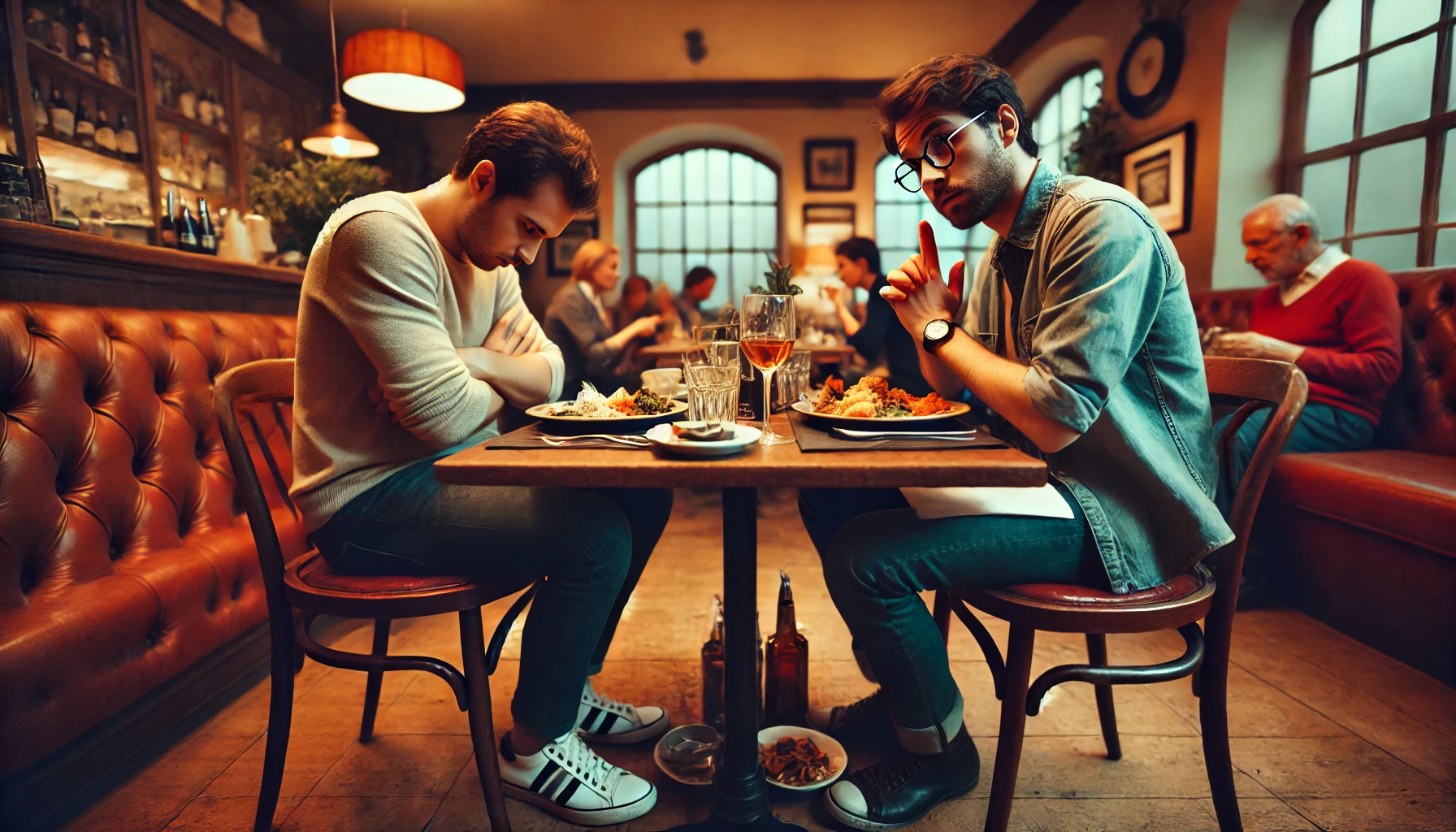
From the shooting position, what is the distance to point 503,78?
20.6 ft

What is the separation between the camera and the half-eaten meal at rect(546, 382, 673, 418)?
111cm

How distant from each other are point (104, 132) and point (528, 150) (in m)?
3.50

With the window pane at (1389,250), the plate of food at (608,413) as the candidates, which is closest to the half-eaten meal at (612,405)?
the plate of food at (608,413)

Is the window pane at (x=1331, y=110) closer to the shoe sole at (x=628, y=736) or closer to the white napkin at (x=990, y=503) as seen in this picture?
the white napkin at (x=990, y=503)

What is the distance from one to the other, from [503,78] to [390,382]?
621cm

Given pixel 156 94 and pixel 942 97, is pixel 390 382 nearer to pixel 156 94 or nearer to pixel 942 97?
pixel 942 97

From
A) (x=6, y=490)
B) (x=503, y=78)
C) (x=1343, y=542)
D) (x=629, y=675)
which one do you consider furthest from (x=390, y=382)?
(x=503, y=78)

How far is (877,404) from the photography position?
1104 millimetres

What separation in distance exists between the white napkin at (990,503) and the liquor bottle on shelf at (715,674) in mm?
586

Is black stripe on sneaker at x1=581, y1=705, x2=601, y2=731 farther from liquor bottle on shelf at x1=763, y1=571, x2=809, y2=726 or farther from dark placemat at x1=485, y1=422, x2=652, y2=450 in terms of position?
dark placemat at x1=485, y1=422, x2=652, y2=450

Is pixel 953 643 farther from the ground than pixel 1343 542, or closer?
closer

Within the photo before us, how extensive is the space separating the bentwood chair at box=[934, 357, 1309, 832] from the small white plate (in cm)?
45

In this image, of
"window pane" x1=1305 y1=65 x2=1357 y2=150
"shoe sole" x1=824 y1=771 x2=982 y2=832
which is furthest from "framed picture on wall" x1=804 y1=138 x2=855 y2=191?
"shoe sole" x1=824 y1=771 x2=982 y2=832

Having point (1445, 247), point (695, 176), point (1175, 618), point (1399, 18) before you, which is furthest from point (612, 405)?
point (695, 176)
